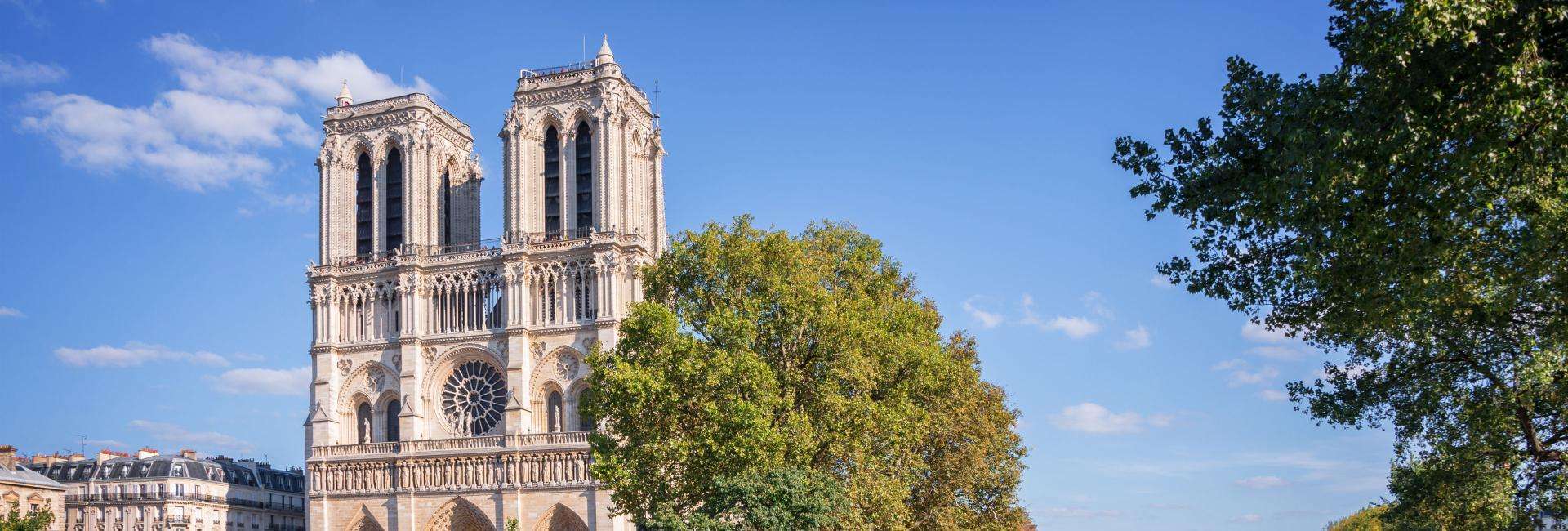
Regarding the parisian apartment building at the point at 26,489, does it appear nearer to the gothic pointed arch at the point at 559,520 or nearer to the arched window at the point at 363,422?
the arched window at the point at 363,422

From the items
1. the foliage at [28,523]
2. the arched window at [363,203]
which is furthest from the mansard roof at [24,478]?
the arched window at [363,203]

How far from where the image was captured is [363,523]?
5978cm

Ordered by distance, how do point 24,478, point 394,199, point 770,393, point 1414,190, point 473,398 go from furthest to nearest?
point 24,478
point 394,199
point 473,398
point 770,393
point 1414,190

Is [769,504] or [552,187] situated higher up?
[552,187]

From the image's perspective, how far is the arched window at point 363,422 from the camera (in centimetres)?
6166

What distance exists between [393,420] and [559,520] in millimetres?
9856

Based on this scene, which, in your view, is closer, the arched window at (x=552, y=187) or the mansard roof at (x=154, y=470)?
the arched window at (x=552, y=187)

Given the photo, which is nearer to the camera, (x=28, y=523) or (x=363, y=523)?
(x=28, y=523)

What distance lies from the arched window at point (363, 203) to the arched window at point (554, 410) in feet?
39.0

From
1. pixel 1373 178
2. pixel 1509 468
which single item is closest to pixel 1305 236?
pixel 1373 178

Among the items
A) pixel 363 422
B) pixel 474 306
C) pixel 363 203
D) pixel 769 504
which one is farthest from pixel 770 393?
pixel 363 203

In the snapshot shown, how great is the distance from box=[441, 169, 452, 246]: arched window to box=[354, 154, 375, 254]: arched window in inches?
131

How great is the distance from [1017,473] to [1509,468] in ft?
64.7

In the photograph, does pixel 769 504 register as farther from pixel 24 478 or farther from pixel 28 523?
pixel 24 478
